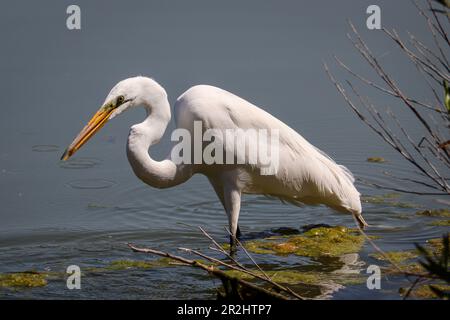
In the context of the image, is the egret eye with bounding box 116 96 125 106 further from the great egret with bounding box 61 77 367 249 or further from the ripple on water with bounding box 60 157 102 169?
the ripple on water with bounding box 60 157 102 169

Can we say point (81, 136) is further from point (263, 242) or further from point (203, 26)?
point (203, 26)

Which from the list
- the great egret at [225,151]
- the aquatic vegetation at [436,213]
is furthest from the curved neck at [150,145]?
the aquatic vegetation at [436,213]

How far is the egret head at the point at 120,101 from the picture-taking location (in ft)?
15.8

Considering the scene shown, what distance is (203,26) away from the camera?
9.48m

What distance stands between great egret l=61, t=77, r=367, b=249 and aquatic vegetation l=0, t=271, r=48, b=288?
0.75 m

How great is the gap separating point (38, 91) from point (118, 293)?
4.62 m

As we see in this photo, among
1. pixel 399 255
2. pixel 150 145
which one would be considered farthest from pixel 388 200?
pixel 150 145

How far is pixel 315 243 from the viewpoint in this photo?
5.35 meters

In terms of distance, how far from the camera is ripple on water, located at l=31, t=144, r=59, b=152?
23.8 feet

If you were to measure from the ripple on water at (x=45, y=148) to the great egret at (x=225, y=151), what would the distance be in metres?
2.29

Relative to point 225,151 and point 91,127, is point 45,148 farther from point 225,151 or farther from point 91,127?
point 225,151

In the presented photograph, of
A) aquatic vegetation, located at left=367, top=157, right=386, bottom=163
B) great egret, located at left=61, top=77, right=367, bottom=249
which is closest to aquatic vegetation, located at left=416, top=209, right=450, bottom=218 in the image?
great egret, located at left=61, top=77, right=367, bottom=249

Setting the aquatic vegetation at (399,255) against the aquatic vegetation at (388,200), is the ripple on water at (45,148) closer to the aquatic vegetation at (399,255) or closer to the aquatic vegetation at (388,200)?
the aquatic vegetation at (388,200)

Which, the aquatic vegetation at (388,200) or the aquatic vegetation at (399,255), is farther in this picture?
the aquatic vegetation at (388,200)
